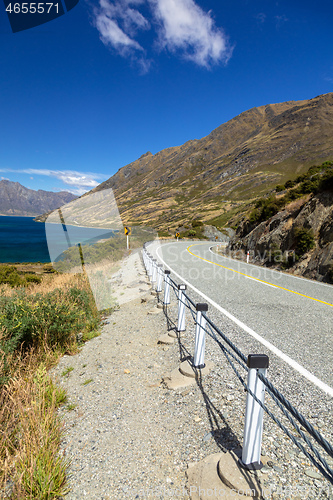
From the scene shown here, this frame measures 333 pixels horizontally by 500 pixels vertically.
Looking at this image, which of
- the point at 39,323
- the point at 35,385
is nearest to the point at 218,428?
the point at 35,385

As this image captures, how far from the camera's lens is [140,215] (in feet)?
504

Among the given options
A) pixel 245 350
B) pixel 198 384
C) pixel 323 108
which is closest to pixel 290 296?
pixel 245 350

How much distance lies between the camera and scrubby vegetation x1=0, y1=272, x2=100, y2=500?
2354mm

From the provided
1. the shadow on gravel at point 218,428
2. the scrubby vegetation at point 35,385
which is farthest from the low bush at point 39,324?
the shadow on gravel at point 218,428

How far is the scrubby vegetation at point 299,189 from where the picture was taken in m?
14.9

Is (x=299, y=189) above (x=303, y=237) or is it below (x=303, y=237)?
above

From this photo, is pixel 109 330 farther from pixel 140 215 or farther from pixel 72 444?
pixel 140 215

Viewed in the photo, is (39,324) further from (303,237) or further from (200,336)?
(303,237)

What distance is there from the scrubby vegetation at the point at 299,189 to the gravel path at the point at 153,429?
14277mm

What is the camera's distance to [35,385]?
354 centimetres

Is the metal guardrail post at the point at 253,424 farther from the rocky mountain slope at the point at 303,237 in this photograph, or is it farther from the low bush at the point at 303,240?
the low bush at the point at 303,240

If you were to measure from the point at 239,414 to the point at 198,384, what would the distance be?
77 centimetres

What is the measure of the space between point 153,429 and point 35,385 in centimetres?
179

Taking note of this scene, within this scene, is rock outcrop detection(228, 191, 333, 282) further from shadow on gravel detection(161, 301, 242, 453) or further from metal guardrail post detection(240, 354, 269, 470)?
metal guardrail post detection(240, 354, 269, 470)
